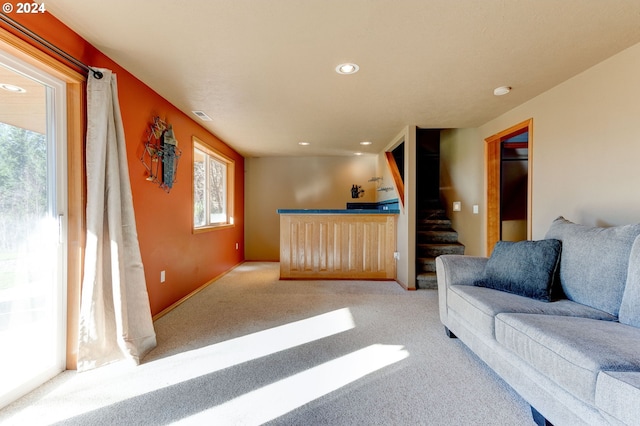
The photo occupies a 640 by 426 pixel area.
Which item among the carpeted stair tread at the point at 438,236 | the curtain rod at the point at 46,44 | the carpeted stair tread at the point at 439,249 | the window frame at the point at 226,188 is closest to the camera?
the curtain rod at the point at 46,44

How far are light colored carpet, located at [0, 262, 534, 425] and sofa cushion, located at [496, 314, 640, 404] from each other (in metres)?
0.37

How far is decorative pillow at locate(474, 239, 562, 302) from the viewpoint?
1.74 meters

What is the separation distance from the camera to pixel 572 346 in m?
1.12

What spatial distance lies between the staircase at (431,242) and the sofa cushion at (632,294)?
2197 mm

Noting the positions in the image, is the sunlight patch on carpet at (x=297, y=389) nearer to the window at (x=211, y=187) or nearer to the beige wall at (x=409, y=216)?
the beige wall at (x=409, y=216)

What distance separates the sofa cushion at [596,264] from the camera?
1.50 m

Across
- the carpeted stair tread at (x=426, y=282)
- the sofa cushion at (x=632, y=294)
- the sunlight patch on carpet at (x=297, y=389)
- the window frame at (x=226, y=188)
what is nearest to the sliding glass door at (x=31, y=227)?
the sunlight patch on carpet at (x=297, y=389)

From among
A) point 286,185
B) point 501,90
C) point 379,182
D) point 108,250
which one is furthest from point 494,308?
point 286,185

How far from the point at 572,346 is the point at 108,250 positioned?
261cm

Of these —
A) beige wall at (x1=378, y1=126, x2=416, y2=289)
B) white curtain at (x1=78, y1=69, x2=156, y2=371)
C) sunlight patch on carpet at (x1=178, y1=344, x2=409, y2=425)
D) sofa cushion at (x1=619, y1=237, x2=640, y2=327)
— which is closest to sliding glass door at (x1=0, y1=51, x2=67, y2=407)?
white curtain at (x1=78, y1=69, x2=156, y2=371)

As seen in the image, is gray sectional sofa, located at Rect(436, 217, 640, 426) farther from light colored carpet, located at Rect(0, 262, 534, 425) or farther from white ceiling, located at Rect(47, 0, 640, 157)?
white ceiling, located at Rect(47, 0, 640, 157)

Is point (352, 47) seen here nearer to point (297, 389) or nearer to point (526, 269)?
point (526, 269)

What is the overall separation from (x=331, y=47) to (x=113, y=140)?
5.30 feet

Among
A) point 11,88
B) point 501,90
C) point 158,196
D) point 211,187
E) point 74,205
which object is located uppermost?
point 501,90
